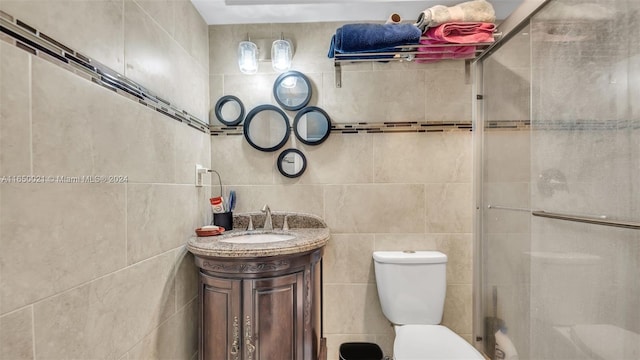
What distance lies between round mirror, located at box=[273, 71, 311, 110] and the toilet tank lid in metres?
1.00

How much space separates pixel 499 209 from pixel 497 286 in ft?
1.40

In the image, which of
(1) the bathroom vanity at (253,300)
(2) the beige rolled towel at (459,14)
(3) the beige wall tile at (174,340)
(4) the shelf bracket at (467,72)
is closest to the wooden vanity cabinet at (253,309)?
(1) the bathroom vanity at (253,300)

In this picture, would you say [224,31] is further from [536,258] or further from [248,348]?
[536,258]

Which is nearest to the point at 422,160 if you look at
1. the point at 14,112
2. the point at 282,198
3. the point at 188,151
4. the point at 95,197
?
the point at 282,198

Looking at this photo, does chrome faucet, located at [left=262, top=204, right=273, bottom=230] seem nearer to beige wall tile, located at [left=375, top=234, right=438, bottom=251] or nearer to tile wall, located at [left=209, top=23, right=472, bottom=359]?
tile wall, located at [left=209, top=23, right=472, bottom=359]

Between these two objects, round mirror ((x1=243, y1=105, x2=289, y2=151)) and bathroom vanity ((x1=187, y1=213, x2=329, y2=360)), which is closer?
bathroom vanity ((x1=187, y1=213, x2=329, y2=360))

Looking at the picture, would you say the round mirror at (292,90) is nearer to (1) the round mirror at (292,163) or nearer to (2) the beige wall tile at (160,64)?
(1) the round mirror at (292,163)

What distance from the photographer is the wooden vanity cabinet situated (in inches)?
47.1

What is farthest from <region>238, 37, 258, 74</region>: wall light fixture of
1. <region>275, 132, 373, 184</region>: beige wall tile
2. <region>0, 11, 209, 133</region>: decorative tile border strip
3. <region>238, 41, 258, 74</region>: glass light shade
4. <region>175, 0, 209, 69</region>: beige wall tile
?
<region>0, 11, 209, 133</region>: decorative tile border strip

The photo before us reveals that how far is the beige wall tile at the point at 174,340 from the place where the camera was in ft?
3.53

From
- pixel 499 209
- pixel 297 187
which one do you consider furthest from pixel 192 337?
pixel 499 209

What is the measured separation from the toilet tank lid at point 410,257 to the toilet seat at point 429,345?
1.11 ft

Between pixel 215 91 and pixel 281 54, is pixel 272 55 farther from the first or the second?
pixel 215 91

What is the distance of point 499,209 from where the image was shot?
A: 1.57 meters
